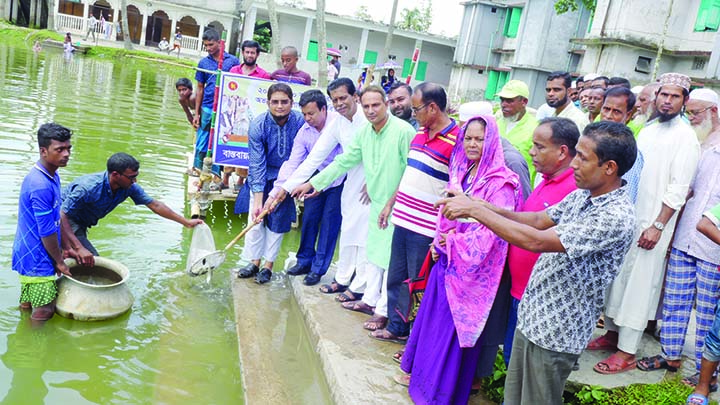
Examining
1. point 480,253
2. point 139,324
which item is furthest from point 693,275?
point 139,324

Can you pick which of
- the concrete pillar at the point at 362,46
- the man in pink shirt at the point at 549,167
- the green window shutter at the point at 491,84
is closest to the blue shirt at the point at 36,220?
the man in pink shirt at the point at 549,167

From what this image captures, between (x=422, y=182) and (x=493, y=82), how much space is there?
28068 millimetres

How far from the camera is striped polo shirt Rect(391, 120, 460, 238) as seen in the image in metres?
3.71

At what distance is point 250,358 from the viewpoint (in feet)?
13.3

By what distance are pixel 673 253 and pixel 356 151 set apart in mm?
2313

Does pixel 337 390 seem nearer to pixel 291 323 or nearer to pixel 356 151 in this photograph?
pixel 291 323

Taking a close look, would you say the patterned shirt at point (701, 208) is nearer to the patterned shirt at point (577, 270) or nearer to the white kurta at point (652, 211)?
the white kurta at point (652, 211)

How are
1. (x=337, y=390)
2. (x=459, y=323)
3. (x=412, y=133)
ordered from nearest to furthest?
(x=459, y=323), (x=337, y=390), (x=412, y=133)

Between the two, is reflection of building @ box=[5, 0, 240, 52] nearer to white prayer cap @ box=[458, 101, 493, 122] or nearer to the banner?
the banner

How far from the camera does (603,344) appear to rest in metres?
3.88

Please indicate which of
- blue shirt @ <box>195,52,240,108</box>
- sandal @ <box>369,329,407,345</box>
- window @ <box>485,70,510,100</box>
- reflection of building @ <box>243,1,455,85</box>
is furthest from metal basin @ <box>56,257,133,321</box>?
reflection of building @ <box>243,1,455,85</box>

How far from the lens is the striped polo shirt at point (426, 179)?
3.71 m

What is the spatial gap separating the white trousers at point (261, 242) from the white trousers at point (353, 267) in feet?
2.25

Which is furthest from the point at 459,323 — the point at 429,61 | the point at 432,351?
the point at 429,61
